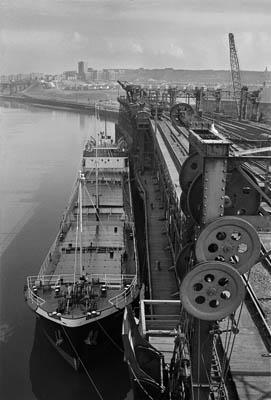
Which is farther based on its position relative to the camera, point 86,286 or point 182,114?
point 182,114

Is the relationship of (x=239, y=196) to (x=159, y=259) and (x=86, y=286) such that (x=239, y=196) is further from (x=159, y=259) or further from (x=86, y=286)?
(x=159, y=259)

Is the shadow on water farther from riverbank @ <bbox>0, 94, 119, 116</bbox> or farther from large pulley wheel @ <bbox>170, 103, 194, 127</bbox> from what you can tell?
riverbank @ <bbox>0, 94, 119, 116</bbox>

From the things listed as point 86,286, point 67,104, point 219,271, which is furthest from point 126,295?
point 67,104

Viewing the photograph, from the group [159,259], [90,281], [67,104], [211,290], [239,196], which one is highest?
[67,104]

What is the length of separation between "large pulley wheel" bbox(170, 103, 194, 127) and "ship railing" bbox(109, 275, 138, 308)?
2263cm

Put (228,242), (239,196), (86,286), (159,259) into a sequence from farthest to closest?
(159,259), (86,286), (239,196), (228,242)

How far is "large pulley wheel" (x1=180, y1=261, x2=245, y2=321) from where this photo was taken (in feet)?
19.9

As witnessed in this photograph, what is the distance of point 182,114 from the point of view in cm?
3825

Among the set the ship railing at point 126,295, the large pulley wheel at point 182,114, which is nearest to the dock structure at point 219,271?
the ship railing at point 126,295

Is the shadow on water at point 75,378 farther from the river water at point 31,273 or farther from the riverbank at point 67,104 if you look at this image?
the riverbank at point 67,104

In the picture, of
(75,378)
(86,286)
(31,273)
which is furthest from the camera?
(31,273)

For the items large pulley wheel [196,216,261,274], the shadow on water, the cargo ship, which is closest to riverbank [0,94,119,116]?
the cargo ship

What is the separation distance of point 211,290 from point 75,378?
11295mm

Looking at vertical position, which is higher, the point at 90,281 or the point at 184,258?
the point at 184,258
